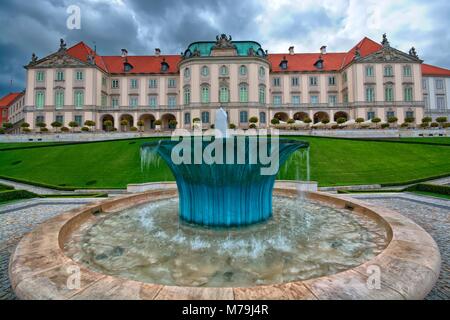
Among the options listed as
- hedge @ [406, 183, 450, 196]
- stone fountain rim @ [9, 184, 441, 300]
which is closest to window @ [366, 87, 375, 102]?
hedge @ [406, 183, 450, 196]

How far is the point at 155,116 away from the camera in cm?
4841

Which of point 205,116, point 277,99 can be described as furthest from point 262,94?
point 205,116

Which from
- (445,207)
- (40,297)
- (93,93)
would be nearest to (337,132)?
(445,207)

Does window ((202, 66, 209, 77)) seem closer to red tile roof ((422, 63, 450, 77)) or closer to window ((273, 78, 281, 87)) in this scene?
window ((273, 78, 281, 87))

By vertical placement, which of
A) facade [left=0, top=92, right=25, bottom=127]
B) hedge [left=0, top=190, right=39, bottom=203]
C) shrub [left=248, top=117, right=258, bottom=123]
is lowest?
hedge [left=0, top=190, right=39, bottom=203]

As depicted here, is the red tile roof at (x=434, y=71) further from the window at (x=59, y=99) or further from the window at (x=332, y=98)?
the window at (x=59, y=99)

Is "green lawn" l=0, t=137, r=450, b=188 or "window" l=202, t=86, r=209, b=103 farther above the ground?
"window" l=202, t=86, r=209, b=103

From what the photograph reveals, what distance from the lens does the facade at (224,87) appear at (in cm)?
4462

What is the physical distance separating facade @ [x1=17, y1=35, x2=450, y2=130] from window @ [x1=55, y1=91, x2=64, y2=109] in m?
0.14

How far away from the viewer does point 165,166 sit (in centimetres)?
1952

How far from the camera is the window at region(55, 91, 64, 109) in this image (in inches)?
1775

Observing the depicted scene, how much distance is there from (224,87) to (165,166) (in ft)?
97.4

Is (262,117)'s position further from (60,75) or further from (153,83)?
(60,75)
